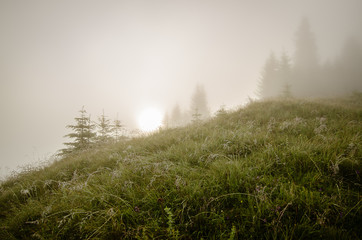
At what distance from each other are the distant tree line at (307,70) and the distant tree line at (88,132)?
3103 cm

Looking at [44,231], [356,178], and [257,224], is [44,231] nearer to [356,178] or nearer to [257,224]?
[257,224]

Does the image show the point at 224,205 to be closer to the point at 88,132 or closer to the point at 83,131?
the point at 88,132

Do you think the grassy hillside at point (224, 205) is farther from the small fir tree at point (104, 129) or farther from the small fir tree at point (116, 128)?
the small fir tree at point (104, 129)

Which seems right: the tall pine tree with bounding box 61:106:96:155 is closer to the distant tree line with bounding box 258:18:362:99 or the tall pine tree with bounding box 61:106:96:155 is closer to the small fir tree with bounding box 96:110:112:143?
the small fir tree with bounding box 96:110:112:143

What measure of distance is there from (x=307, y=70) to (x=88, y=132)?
4736 cm

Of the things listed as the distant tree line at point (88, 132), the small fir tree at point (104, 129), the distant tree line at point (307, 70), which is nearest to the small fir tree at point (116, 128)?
the distant tree line at point (88, 132)

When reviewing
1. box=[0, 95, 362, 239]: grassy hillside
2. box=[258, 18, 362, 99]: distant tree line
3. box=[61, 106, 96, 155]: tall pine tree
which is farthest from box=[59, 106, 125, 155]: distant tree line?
box=[258, 18, 362, 99]: distant tree line

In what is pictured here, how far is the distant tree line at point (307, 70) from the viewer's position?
3231 cm

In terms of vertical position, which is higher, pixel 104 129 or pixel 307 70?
pixel 307 70

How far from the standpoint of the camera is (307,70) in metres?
36.8

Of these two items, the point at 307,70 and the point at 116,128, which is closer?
the point at 116,128

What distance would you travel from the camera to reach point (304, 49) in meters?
38.0

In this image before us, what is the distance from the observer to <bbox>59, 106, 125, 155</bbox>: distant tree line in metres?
9.23

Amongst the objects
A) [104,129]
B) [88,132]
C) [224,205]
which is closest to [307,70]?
[104,129]
